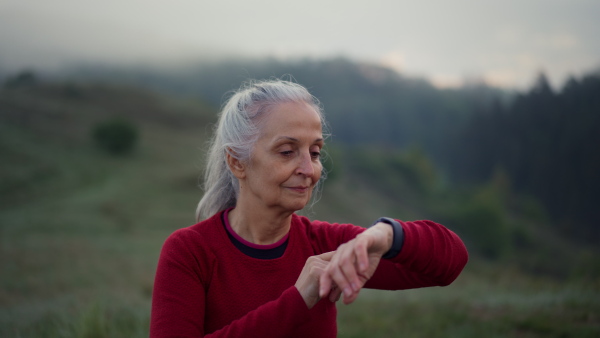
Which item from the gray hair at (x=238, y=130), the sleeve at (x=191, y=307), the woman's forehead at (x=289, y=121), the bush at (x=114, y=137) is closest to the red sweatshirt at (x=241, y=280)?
the sleeve at (x=191, y=307)

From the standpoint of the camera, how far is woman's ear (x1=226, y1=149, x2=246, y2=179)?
7.49 feet

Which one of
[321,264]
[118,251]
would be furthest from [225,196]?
[118,251]

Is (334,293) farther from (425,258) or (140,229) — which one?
(140,229)

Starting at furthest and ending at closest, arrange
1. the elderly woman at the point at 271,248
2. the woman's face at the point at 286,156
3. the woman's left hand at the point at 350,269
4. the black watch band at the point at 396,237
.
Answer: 1. the woman's face at the point at 286,156
2. the black watch band at the point at 396,237
3. the elderly woman at the point at 271,248
4. the woman's left hand at the point at 350,269

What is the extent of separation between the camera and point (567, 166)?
57.2 metres

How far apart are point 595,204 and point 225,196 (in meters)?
51.1

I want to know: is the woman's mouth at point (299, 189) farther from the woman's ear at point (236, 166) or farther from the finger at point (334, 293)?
the finger at point (334, 293)

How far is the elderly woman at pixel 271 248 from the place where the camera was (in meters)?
1.87

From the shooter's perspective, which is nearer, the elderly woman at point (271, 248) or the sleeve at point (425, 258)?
the elderly woman at point (271, 248)

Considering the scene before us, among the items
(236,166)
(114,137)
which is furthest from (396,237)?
(114,137)

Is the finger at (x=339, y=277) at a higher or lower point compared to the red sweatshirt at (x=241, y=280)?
higher

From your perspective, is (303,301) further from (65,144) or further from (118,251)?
(65,144)

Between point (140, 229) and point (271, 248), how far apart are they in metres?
33.5

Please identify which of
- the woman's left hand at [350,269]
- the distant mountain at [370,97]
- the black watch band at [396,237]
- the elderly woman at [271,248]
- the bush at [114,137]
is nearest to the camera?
the woman's left hand at [350,269]
